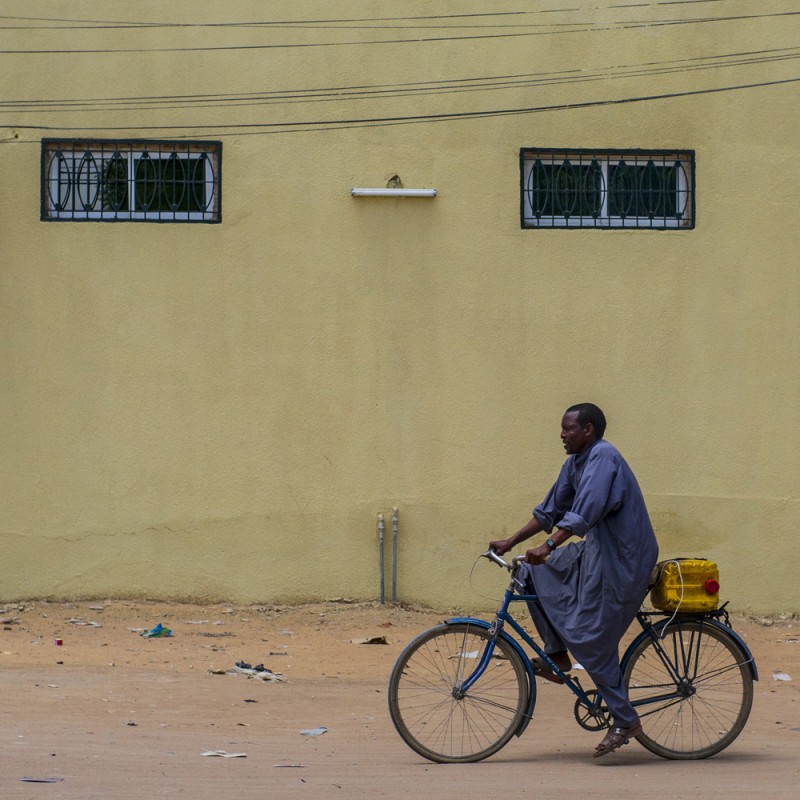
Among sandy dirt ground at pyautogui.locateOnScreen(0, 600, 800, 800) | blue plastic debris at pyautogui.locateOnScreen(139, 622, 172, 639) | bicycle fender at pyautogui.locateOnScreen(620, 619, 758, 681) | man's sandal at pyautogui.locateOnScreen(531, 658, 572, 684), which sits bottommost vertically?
sandy dirt ground at pyautogui.locateOnScreen(0, 600, 800, 800)

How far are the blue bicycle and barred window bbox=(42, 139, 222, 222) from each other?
545cm

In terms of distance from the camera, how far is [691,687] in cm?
615

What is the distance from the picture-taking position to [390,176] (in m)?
10.5

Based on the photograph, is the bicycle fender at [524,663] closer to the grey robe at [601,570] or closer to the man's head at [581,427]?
the grey robe at [601,570]

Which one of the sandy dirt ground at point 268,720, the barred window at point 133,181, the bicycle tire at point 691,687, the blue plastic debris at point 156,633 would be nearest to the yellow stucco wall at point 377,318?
the barred window at point 133,181

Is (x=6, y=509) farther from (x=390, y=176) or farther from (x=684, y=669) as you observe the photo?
(x=684, y=669)

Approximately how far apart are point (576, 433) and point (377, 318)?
15.1 ft

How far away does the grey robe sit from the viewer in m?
5.89

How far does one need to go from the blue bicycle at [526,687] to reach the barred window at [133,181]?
5.45 meters

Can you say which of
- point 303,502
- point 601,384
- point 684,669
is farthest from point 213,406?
point 684,669

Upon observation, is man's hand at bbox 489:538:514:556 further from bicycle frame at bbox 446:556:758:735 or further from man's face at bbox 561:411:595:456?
man's face at bbox 561:411:595:456

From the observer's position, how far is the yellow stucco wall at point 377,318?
10383 millimetres

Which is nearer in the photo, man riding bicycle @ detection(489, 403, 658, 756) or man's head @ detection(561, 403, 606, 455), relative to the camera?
man riding bicycle @ detection(489, 403, 658, 756)

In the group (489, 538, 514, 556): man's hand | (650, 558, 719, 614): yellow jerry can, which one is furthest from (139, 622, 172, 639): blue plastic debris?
(650, 558, 719, 614): yellow jerry can
